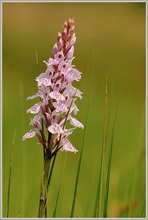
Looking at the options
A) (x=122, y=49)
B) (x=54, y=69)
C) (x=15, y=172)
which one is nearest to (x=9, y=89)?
(x=15, y=172)

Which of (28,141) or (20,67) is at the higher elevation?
(20,67)

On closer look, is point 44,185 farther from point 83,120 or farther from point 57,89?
point 83,120

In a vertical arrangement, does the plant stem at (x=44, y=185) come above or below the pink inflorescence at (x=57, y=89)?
below

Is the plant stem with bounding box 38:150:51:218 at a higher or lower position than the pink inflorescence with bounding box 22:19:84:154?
lower

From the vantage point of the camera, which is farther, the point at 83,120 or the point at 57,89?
the point at 83,120

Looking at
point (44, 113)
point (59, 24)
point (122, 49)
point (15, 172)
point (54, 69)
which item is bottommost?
point (15, 172)

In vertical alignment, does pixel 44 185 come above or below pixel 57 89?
below

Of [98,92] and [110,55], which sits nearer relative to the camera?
[98,92]

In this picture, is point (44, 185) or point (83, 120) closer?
point (44, 185)

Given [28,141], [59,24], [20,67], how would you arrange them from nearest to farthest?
[28,141], [20,67], [59,24]

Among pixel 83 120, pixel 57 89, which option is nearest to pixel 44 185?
pixel 57 89

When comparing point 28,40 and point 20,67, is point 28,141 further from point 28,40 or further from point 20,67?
point 28,40
